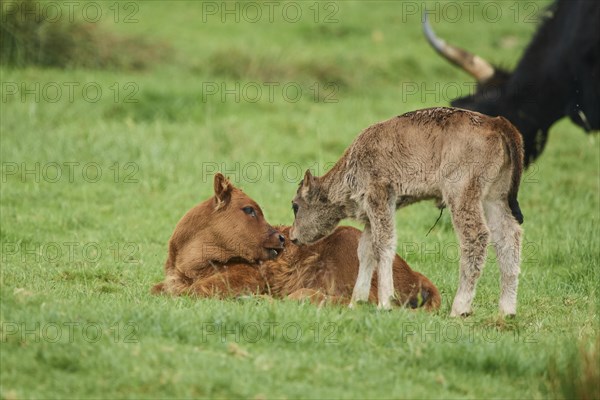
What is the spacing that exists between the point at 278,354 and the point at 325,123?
385 inches

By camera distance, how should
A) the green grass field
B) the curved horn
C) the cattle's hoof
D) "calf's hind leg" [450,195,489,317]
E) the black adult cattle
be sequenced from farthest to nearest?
the curved horn → the black adult cattle → the cattle's hoof → "calf's hind leg" [450,195,489,317] → the green grass field

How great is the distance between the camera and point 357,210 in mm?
8125

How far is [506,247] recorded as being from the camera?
770cm

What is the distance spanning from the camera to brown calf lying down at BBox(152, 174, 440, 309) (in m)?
7.90

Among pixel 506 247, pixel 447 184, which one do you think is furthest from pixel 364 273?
pixel 506 247

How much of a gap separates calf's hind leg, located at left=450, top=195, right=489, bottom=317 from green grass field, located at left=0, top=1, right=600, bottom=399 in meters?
0.22

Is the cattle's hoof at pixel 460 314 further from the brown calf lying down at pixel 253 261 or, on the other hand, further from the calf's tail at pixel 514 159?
the calf's tail at pixel 514 159

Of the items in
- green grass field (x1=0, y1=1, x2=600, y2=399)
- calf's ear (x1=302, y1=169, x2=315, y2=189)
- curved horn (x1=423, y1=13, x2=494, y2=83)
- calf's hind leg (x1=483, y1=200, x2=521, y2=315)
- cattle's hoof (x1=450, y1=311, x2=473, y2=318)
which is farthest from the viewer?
curved horn (x1=423, y1=13, x2=494, y2=83)

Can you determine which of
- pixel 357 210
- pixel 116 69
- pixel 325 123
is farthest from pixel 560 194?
pixel 116 69

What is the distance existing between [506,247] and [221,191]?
2.25 metres

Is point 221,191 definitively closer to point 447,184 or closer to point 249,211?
point 249,211

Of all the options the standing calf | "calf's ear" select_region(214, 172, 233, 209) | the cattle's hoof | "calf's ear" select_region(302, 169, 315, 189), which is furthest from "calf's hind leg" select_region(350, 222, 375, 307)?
"calf's ear" select_region(214, 172, 233, 209)

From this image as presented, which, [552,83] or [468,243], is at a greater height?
[552,83]

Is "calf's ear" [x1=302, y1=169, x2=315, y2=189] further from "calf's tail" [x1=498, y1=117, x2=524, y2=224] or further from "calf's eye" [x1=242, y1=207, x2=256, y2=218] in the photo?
"calf's tail" [x1=498, y1=117, x2=524, y2=224]
